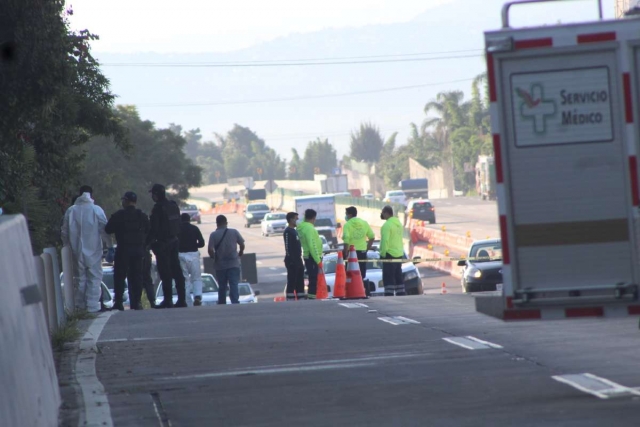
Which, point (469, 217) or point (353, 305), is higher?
point (469, 217)

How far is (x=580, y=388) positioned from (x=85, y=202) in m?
10.5

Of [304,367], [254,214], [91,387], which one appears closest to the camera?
[91,387]

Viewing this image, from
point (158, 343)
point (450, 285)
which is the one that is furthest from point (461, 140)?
point (158, 343)

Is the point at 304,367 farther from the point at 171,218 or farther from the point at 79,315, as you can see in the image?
the point at 171,218

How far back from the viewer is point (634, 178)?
852 cm

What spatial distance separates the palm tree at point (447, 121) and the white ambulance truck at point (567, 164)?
137726mm

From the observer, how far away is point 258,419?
8.15m

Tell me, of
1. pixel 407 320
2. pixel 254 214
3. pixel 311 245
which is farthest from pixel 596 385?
pixel 254 214

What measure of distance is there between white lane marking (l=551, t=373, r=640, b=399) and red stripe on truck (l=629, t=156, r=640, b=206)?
1.31 meters

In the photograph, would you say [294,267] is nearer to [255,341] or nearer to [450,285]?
[255,341]

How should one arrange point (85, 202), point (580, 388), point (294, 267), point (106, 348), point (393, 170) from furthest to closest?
point (393, 170) → point (294, 267) → point (85, 202) → point (106, 348) → point (580, 388)

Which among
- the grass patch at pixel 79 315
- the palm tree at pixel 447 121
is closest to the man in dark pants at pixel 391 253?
the grass patch at pixel 79 315

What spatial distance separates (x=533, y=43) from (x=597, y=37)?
0.44 m

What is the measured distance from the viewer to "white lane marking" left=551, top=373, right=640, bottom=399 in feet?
→ 27.4
